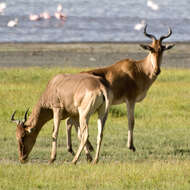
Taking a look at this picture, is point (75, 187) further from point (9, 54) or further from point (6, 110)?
point (9, 54)

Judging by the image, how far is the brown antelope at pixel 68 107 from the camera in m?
11.1

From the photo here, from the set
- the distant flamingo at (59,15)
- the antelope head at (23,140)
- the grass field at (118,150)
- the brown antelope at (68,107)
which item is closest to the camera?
the grass field at (118,150)

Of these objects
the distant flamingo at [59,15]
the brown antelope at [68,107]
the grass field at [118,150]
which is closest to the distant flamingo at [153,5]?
the distant flamingo at [59,15]

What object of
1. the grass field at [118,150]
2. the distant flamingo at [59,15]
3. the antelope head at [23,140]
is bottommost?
the grass field at [118,150]

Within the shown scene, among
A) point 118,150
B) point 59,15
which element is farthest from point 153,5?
point 118,150

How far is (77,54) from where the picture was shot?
36.7 metres

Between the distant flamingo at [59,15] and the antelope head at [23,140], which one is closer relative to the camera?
the antelope head at [23,140]

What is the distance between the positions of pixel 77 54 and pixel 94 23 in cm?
2180

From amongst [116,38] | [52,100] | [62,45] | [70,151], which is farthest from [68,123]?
[116,38]

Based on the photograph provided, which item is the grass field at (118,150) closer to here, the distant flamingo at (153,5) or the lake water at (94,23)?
the lake water at (94,23)

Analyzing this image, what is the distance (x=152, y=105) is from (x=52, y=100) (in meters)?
7.72

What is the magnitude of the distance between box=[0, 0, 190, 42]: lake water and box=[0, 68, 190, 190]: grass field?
917 inches

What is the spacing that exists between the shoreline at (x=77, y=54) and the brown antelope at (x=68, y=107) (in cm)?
1935

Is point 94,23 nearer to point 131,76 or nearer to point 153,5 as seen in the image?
point 153,5
